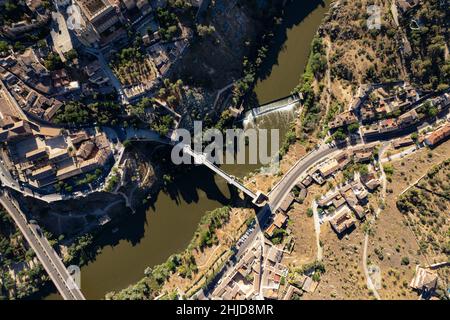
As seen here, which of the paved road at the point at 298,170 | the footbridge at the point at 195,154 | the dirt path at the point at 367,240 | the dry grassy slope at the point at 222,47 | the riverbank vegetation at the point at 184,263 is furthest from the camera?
the paved road at the point at 298,170

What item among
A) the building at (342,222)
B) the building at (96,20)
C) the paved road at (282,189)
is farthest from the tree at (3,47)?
the building at (342,222)

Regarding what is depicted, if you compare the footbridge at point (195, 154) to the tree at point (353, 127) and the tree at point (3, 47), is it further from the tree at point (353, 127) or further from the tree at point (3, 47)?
the tree at point (3, 47)

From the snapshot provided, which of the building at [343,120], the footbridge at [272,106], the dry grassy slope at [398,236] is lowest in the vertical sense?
the dry grassy slope at [398,236]

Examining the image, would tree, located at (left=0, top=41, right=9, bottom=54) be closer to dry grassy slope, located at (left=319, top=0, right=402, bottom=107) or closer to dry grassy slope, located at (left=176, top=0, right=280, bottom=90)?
dry grassy slope, located at (left=176, top=0, right=280, bottom=90)

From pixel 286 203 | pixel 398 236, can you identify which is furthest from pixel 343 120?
pixel 398 236

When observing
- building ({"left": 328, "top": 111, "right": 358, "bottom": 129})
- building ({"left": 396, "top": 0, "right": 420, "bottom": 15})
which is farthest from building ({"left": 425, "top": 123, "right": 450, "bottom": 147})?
building ({"left": 396, "top": 0, "right": 420, "bottom": 15})

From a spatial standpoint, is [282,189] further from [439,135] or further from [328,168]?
[439,135]

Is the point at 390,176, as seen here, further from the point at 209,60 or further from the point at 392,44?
the point at 209,60
